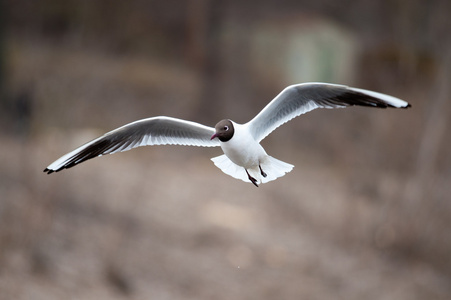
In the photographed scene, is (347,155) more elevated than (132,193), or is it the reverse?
(347,155)

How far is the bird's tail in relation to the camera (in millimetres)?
3176

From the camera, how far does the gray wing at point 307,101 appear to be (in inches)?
118

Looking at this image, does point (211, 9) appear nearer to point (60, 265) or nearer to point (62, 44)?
point (62, 44)

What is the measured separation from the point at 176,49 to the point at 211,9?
101 cm

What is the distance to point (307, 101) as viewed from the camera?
3.30 metres

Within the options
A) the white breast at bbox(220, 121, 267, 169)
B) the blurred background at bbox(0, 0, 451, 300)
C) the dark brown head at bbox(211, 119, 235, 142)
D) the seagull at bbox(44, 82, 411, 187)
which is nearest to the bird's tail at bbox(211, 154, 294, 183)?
the seagull at bbox(44, 82, 411, 187)

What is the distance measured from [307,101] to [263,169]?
435mm

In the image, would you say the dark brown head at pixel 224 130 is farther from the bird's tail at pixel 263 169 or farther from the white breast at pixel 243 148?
the bird's tail at pixel 263 169

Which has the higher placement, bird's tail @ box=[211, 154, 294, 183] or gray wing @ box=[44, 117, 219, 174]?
gray wing @ box=[44, 117, 219, 174]

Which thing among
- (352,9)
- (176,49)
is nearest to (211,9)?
(176,49)

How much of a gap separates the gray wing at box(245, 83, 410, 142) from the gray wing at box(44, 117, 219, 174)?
0.88ft

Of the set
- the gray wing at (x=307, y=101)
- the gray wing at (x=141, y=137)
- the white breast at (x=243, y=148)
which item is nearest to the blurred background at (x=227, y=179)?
the gray wing at (x=141, y=137)

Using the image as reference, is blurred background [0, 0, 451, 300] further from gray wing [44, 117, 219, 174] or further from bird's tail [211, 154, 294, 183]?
bird's tail [211, 154, 294, 183]

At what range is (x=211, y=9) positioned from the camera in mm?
11867
